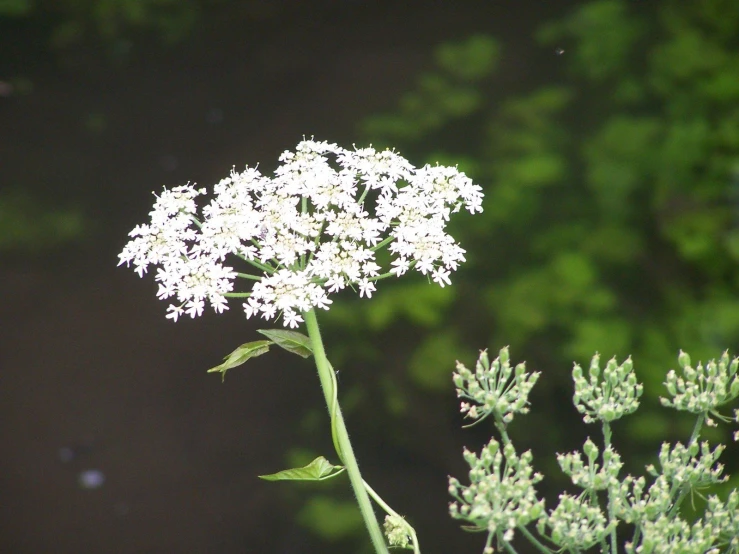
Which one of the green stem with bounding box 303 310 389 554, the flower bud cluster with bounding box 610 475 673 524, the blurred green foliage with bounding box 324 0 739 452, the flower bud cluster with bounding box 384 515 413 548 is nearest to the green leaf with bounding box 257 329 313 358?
the green stem with bounding box 303 310 389 554

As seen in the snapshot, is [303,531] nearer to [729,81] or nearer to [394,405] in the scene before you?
[394,405]

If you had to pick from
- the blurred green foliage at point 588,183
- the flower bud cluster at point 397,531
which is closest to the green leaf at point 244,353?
the flower bud cluster at point 397,531

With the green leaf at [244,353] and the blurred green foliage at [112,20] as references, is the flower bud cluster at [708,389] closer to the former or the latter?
the green leaf at [244,353]

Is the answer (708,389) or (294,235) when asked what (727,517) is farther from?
(294,235)

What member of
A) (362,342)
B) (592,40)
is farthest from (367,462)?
(592,40)

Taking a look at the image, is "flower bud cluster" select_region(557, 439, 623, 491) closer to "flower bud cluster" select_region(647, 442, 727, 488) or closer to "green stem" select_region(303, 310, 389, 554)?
"flower bud cluster" select_region(647, 442, 727, 488)

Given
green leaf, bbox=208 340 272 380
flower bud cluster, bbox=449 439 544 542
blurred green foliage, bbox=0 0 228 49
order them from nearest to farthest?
flower bud cluster, bbox=449 439 544 542 < green leaf, bbox=208 340 272 380 < blurred green foliage, bbox=0 0 228 49
